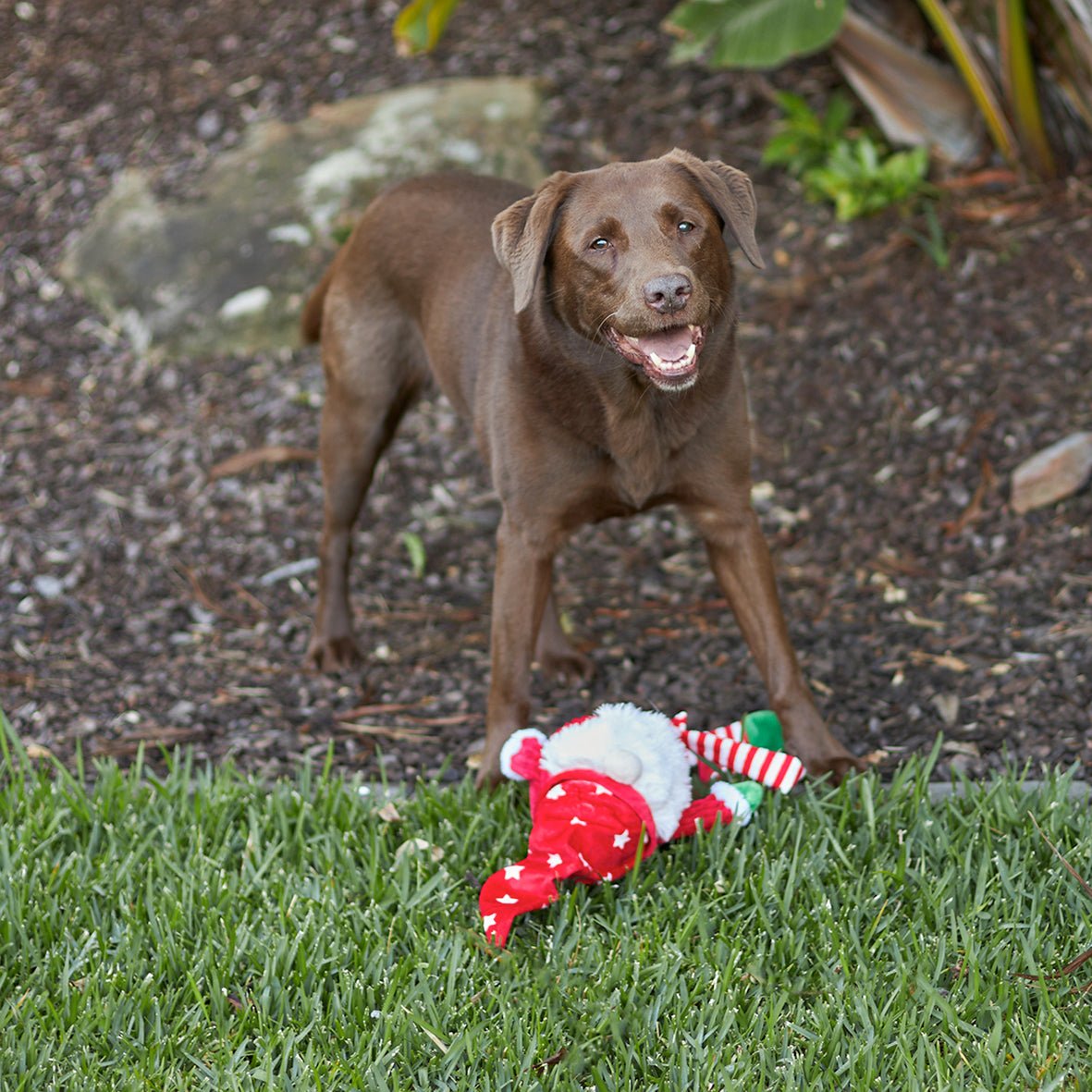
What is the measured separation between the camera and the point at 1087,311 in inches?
207

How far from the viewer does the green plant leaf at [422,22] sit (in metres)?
5.53

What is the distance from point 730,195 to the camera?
3.36m

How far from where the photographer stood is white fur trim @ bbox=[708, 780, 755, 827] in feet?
10.9

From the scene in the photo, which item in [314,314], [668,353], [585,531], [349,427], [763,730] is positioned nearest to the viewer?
[668,353]

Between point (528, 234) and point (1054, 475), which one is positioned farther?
point (1054, 475)

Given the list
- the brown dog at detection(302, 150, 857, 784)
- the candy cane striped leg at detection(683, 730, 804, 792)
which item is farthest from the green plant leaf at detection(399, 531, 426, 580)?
the candy cane striped leg at detection(683, 730, 804, 792)

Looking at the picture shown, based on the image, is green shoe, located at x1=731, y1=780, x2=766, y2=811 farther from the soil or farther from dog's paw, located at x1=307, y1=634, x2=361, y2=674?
dog's paw, located at x1=307, y1=634, x2=361, y2=674

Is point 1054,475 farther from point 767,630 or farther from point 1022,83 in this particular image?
point 1022,83

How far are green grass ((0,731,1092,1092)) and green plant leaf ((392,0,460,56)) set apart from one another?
316cm

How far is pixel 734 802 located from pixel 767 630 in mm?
544

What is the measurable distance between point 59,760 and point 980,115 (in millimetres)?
4327

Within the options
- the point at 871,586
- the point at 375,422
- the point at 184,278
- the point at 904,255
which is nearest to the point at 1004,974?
the point at 871,586

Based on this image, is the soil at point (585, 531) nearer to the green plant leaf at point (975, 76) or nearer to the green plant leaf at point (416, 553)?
the green plant leaf at point (416, 553)

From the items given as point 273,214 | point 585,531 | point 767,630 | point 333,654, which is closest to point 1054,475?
point 767,630
